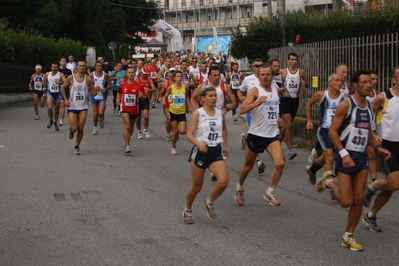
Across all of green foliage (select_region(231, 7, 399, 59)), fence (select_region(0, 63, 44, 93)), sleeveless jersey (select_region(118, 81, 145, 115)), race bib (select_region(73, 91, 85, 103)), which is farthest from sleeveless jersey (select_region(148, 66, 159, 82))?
race bib (select_region(73, 91, 85, 103))

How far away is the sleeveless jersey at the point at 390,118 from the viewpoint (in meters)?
7.96

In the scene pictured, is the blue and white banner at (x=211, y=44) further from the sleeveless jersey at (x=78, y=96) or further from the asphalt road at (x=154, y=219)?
the asphalt road at (x=154, y=219)

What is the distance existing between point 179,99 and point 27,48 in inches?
868

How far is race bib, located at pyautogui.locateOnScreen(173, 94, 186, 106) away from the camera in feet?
51.9

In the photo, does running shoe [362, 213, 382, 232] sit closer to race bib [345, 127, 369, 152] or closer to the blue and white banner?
race bib [345, 127, 369, 152]

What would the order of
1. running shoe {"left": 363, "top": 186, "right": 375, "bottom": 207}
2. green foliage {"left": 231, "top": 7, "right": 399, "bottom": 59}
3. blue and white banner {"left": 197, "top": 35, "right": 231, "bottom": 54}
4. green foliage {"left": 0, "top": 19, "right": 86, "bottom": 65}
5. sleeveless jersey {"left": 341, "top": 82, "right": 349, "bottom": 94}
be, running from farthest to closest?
blue and white banner {"left": 197, "top": 35, "right": 231, "bottom": 54} < green foliage {"left": 0, "top": 19, "right": 86, "bottom": 65} < green foliage {"left": 231, "top": 7, "right": 399, "bottom": 59} < sleeveless jersey {"left": 341, "top": 82, "right": 349, "bottom": 94} < running shoe {"left": 363, "top": 186, "right": 375, "bottom": 207}

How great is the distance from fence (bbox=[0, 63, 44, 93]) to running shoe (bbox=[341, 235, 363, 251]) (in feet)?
86.6

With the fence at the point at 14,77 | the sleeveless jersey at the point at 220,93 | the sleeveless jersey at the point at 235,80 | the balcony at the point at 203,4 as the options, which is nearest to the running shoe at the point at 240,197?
the sleeveless jersey at the point at 220,93

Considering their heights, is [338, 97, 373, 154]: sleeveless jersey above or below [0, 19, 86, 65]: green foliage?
below

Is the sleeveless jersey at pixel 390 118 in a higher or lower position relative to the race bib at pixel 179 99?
higher

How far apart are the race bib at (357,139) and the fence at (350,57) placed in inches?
251

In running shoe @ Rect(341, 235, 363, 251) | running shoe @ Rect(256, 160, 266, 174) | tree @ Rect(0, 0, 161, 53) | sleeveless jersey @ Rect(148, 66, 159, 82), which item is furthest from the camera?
tree @ Rect(0, 0, 161, 53)

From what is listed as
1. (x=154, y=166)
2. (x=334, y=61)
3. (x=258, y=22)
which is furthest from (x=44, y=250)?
(x=258, y=22)

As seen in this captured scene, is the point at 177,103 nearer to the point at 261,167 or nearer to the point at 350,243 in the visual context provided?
the point at 261,167
